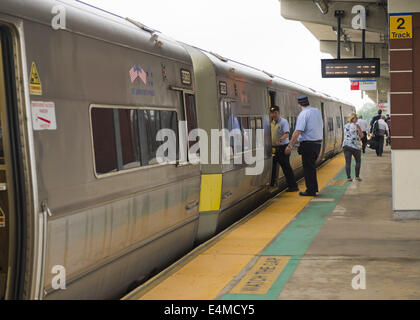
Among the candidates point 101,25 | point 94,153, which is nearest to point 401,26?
point 101,25

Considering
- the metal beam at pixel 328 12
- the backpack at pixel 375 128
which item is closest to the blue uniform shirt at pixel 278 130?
the metal beam at pixel 328 12

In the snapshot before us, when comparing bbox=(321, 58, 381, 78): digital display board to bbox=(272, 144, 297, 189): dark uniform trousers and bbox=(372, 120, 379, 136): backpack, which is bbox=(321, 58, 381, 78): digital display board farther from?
bbox=(272, 144, 297, 189): dark uniform trousers

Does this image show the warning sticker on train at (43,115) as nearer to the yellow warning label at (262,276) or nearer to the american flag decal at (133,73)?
the american flag decal at (133,73)

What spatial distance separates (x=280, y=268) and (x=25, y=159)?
315cm

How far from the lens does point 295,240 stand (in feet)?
24.7

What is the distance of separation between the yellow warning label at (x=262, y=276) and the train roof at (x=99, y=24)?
2.43 metres

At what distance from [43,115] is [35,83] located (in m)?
0.21

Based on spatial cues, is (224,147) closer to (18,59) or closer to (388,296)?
(388,296)

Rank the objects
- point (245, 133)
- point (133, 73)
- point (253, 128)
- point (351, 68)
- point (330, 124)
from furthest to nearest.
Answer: point (330, 124)
point (351, 68)
point (253, 128)
point (245, 133)
point (133, 73)

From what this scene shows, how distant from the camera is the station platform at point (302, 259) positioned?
17.3ft

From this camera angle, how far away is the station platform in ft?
17.3

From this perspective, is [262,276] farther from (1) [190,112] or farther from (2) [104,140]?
(1) [190,112]

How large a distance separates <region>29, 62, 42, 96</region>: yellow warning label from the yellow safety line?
2118 millimetres

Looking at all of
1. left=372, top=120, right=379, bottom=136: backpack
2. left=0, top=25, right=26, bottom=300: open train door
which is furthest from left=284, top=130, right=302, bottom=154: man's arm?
left=372, top=120, right=379, bottom=136: backpack
